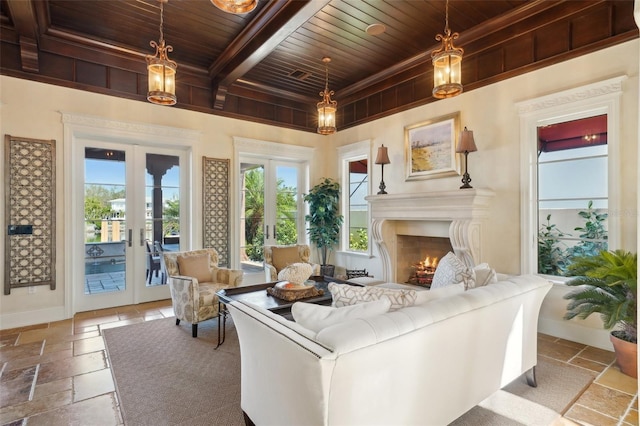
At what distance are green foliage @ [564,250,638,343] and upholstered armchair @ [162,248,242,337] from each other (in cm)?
340

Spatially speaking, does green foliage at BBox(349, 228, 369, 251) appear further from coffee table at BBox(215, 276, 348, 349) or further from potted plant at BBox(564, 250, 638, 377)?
potted plant at BBox(564, 250, 638, 377)

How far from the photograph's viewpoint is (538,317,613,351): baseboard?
3162 mm

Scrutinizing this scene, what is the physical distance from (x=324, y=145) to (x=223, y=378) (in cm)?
473

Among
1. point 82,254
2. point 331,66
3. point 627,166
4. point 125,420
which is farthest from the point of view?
point 331,66

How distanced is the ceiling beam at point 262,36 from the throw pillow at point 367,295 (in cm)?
239

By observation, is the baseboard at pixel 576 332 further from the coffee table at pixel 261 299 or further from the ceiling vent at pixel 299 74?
the ceiling vent at pixel 299 74

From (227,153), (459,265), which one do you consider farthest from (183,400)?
(227,153)

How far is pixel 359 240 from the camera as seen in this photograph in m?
5.93

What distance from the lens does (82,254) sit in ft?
14.4

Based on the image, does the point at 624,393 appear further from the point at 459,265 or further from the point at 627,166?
the point at 627,166

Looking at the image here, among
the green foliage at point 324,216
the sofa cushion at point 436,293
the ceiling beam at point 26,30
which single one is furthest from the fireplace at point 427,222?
the ceiling beam at point 26,30

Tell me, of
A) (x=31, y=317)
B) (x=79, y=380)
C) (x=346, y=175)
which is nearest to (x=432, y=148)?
(x=346, y=175)

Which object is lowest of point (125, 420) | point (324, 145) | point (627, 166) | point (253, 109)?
point (125, 420)

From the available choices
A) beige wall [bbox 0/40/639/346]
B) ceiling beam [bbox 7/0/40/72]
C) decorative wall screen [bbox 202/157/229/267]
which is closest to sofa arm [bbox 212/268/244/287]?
decorative wall screen [bbox 202/157/229/267]
